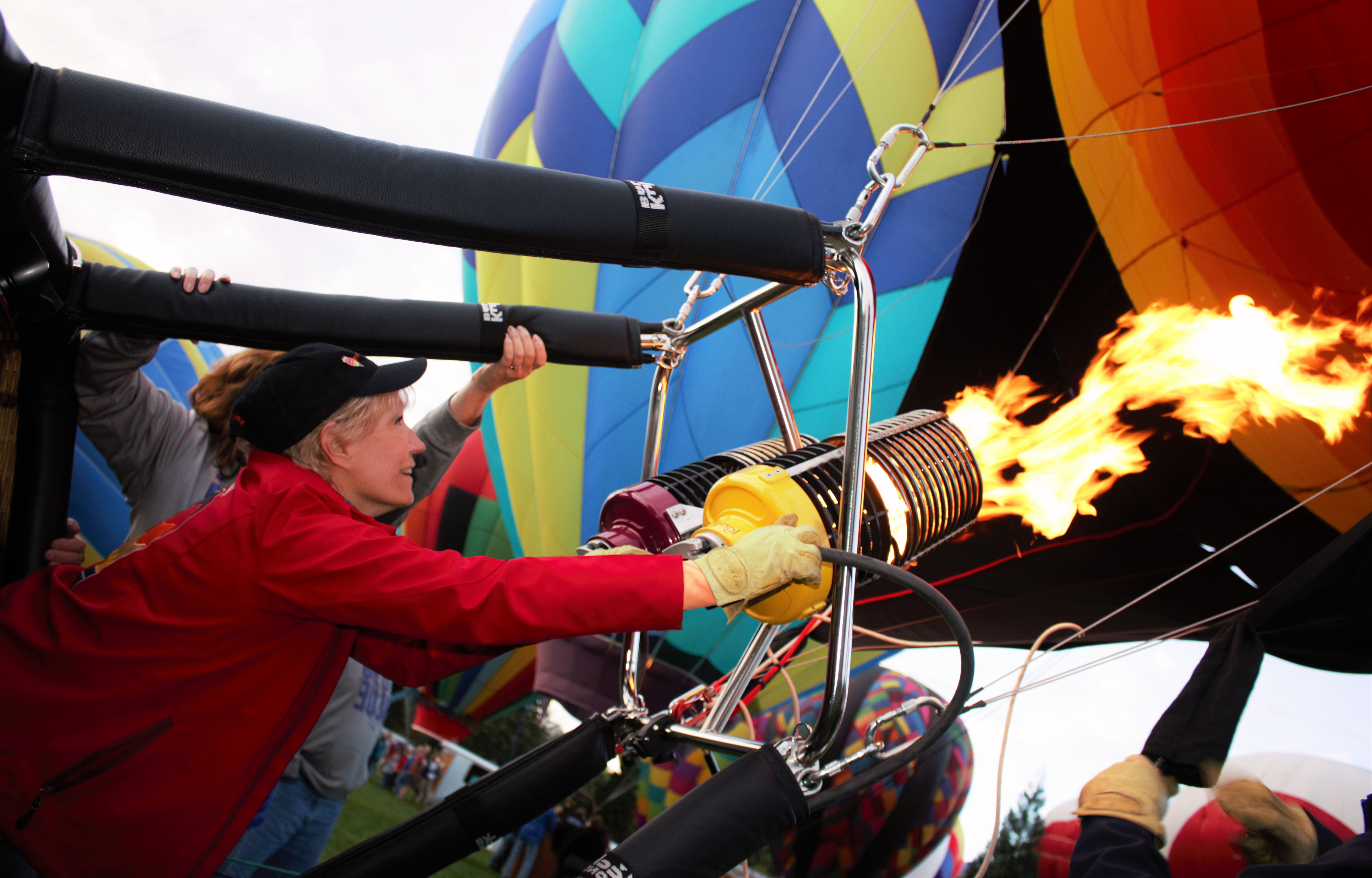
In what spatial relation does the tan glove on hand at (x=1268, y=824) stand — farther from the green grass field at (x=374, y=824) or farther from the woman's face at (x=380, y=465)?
the green grass field at (x=374, y=824)

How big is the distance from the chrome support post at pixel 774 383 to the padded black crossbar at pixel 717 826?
1.91 ft

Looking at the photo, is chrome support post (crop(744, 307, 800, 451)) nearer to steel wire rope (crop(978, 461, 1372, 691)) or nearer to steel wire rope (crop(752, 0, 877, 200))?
steel wire rope (crop(978, 461, 1372, 691))

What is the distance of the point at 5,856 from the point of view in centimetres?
107

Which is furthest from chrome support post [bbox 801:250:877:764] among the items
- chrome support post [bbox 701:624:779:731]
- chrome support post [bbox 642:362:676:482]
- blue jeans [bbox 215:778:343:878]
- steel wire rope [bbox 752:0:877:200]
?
steel wire rope [bbox 752:0:877:200]

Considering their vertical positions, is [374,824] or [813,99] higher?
[813,99]

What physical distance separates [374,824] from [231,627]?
17.1 feet

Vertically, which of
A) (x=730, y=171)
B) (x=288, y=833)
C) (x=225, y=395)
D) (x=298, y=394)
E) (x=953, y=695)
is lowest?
(x=288, y=833)

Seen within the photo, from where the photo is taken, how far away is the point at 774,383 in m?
1.42

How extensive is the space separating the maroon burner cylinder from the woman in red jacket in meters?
0.28

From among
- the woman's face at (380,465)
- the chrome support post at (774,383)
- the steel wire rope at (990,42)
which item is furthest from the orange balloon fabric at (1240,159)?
the woman's face at (380,465)

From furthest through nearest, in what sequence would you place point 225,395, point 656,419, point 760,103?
point 760,103 < point 225,395 < point 656,419

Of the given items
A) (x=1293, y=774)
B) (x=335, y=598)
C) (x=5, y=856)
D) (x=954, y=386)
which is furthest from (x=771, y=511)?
(x=954, y=386)

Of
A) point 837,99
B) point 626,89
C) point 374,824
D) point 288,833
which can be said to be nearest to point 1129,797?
point 288,833

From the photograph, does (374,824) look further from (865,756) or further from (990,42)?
(990,42)
